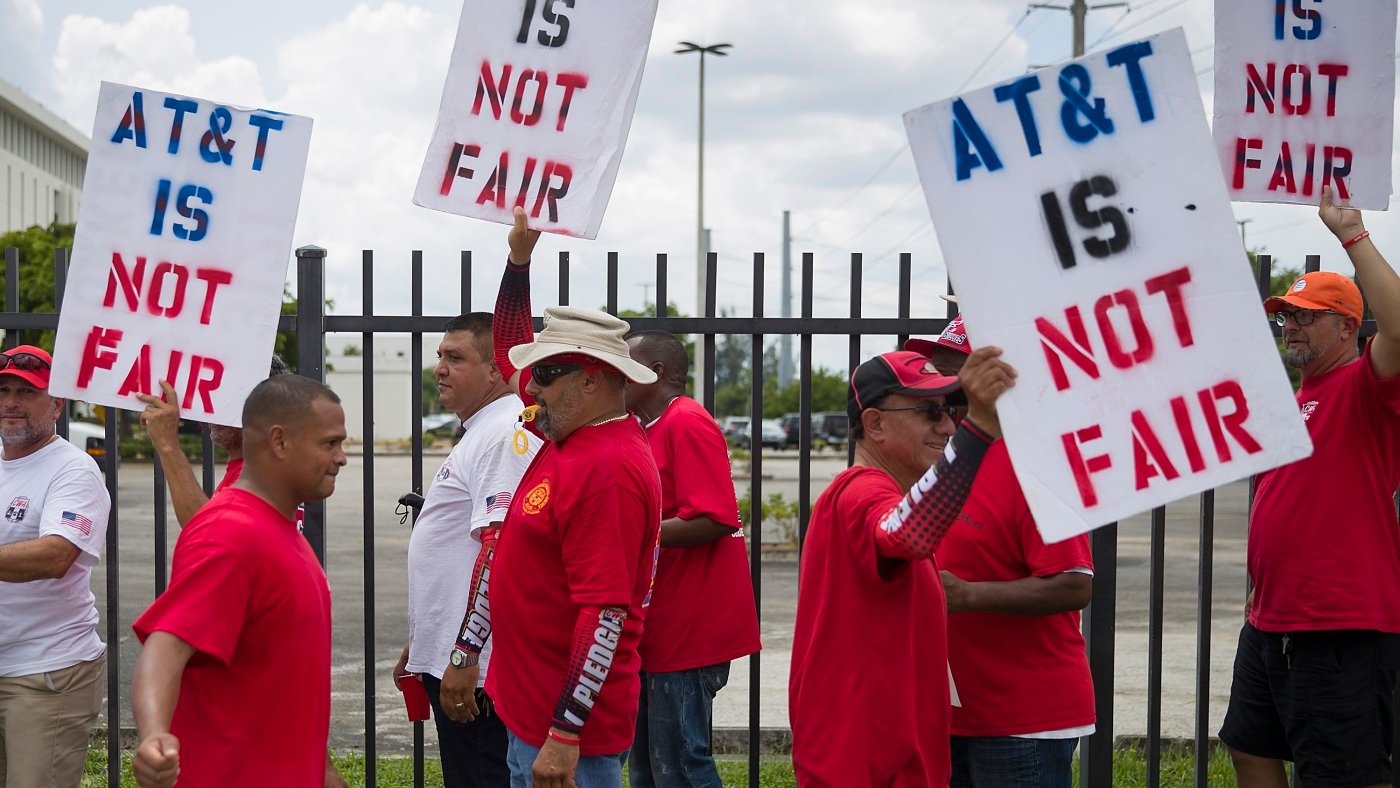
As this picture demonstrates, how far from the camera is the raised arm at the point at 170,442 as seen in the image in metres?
3.71

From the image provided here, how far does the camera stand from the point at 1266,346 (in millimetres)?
2779

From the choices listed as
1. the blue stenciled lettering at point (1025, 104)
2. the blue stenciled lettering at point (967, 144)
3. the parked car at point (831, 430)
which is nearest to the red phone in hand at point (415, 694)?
the blue stenciled lettering at point (967, 144)

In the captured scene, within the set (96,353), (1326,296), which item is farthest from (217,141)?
(1326,296)

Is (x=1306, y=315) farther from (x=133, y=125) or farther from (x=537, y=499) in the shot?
(x=133, y=125)

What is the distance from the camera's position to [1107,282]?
2861 millimetres

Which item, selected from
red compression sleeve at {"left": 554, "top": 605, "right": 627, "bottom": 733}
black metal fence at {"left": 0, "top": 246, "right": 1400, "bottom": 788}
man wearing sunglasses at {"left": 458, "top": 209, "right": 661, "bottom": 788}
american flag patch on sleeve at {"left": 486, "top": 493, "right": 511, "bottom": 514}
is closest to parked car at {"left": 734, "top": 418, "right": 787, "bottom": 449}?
black metal fence at {"left": 0, "top": 246, "right": 1400, "bottom": 788}

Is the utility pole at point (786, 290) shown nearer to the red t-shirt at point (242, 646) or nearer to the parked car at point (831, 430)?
the parked car at point (831, 430)

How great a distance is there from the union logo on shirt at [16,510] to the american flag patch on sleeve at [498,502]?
1.59 metres

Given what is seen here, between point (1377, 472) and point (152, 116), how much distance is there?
3928 millimetres

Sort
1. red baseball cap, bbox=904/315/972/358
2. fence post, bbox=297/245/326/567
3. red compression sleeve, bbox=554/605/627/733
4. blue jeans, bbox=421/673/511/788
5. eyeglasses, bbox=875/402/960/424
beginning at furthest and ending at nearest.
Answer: fence post, bbox=297/245/326/567 → blue jeans, bbox=421/673/511/788 → red baseball cap, bbox=904/315/972/358 → red compression sleeve, bbox=554/605/627/733 → eyeglasses, bbox=875/402/960/424

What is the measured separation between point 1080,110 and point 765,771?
419cm

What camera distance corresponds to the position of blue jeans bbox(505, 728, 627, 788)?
354 centimetres

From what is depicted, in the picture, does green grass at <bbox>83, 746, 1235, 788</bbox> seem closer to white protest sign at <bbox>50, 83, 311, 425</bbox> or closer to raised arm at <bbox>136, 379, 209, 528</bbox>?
raised arm at <bbox>136, 379, 209, 528</bbox>

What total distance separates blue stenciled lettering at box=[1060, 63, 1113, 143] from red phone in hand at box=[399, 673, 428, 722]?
278 centimetres
